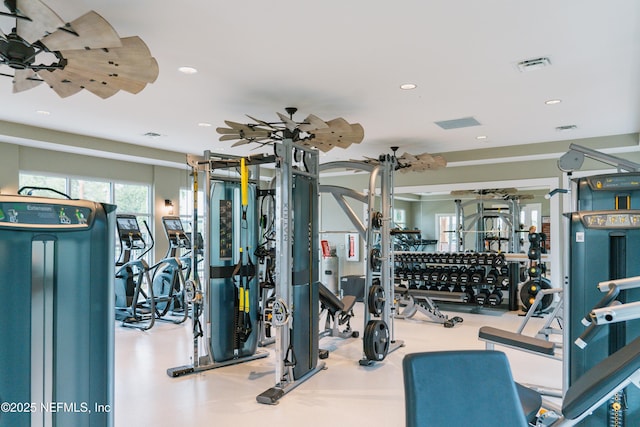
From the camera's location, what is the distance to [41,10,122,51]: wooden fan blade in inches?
88.4

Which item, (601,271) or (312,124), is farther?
(312,124)

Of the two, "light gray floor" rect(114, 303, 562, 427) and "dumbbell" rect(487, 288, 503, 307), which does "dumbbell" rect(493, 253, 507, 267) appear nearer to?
"dumbbell" rect(487, 288, 503, 307)

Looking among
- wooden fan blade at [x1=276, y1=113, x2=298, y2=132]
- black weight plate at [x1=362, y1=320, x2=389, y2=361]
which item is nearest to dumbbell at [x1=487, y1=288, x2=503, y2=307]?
black weight plate at [x1=362, y1=320, x2=389, y2=361]

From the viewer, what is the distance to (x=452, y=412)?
1.41 m

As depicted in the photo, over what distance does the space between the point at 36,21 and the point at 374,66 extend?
2.60 m

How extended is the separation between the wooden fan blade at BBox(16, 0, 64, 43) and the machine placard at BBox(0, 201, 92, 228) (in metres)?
1.18

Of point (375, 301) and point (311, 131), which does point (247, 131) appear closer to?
point (311, 131)

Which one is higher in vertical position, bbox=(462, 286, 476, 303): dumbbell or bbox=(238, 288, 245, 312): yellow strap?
bbox=(238, 288, 245, 312): yellow strap

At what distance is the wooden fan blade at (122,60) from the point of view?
2.53m

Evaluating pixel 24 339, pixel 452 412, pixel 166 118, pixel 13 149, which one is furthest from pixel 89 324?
pixel 13 149

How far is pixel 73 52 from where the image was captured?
Result: 256 cm

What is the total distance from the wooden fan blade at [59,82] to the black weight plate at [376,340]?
3247 mm

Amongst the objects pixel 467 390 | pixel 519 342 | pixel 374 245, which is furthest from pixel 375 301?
pixel 467 390

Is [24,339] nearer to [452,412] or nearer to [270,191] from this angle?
[452,412]
